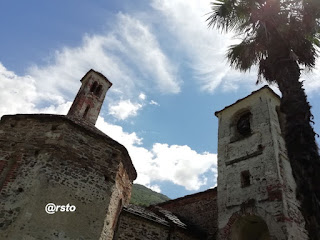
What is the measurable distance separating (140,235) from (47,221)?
3722mm

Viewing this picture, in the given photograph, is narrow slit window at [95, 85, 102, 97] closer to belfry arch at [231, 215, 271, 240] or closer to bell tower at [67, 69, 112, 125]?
bell tower at [67, 69, 112, 125]

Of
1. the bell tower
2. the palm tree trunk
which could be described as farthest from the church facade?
the palm tree trunk

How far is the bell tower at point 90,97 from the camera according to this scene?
1509 cm

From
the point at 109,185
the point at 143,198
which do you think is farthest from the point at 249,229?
the point at 143,198

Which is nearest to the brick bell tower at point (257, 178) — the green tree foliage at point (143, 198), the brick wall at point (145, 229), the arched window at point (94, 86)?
the brick wall at point (145, 229)

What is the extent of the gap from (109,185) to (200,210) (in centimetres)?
632

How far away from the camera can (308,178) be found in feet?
18.5

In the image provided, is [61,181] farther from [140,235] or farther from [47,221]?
[140,235]

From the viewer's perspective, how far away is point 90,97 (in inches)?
620

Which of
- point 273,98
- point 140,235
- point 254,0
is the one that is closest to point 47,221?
point 140,235

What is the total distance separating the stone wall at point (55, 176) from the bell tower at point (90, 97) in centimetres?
413

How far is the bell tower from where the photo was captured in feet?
49.5

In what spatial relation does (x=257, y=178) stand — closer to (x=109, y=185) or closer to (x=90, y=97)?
(x=109, y=185)

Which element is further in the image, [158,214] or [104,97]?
[104,97]
